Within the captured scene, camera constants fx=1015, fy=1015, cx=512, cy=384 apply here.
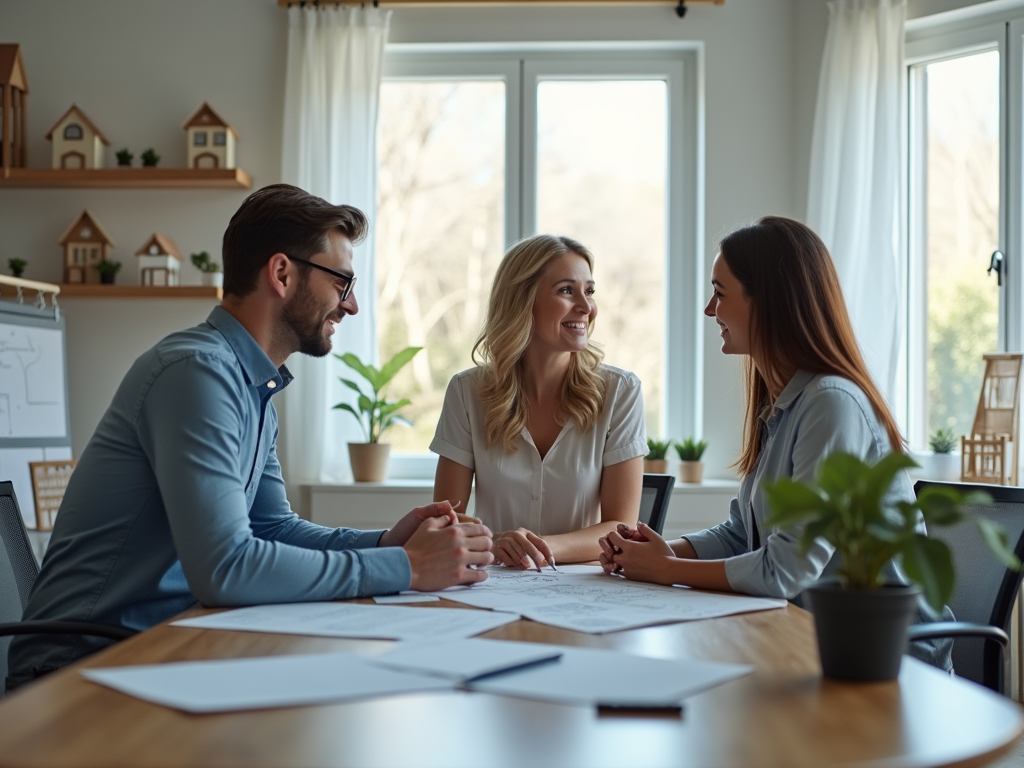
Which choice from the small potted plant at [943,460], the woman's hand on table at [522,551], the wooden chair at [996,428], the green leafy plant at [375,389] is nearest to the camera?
the woman's hand on table at [522,551]

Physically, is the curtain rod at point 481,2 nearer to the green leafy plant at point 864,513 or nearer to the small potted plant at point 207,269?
the small potted plant at point 207,269

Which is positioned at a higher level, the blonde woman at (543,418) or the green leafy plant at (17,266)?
the green leafy plant at (17,266)

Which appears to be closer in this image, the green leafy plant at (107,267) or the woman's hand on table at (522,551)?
the woman's hand on table at (522,551)

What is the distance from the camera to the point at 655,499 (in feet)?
8.21

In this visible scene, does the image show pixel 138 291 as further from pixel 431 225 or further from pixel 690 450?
pixel 690 450

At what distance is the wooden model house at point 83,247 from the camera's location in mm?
4012

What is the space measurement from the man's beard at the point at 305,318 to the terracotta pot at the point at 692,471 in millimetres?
2265

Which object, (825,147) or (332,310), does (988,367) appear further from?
(332,310)

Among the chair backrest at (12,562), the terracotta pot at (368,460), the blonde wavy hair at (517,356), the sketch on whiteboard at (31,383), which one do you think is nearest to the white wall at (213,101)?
the sketch on whiteboard at (31,383)

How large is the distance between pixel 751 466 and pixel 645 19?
2549mm

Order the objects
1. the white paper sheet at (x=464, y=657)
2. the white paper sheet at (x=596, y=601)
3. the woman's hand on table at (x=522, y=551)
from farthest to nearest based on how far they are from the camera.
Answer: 1. the woman's hand on table at (x=522, y=551)
2. the white paper sheet at (x=596, y=601)
3. the white paper sheet at (x=464, y=657)

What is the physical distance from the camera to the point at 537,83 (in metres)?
4.21

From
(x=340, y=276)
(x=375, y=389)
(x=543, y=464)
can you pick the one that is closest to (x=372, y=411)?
(x=375, y=389)

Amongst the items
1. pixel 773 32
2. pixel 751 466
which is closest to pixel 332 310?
pixel 751 466
